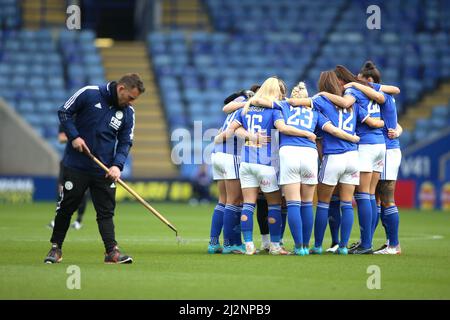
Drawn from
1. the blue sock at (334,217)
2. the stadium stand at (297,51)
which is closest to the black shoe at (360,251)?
the blue sock at (334,217)

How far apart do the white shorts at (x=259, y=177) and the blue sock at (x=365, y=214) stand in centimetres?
114

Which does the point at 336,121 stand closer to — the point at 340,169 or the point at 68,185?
the point at 340,169

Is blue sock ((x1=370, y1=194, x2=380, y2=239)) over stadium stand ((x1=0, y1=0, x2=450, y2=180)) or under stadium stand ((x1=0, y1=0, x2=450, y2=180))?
under

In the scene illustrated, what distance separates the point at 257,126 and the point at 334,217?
71.8 inches

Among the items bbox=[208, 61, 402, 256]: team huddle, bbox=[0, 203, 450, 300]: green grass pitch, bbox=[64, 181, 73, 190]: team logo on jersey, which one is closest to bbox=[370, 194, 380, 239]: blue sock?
bbox=[208, 61, 402, 256]: team huddle

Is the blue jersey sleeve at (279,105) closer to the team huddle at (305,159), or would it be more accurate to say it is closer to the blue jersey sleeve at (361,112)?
the team huddle at (305,159)

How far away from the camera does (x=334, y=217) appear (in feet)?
47.1

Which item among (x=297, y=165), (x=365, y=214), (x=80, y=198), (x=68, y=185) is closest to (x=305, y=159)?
(x=297, y=165)

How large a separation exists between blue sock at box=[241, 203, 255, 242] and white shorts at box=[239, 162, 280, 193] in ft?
0.88

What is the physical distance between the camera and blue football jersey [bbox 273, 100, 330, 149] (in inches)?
527

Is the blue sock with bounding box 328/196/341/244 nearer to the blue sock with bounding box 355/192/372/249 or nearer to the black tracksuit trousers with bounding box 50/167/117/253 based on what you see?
the blue sock with bounding box 355/192/372/249

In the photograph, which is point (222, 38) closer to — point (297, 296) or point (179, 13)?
point (179, 13)

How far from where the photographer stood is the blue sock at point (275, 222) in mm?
13516
